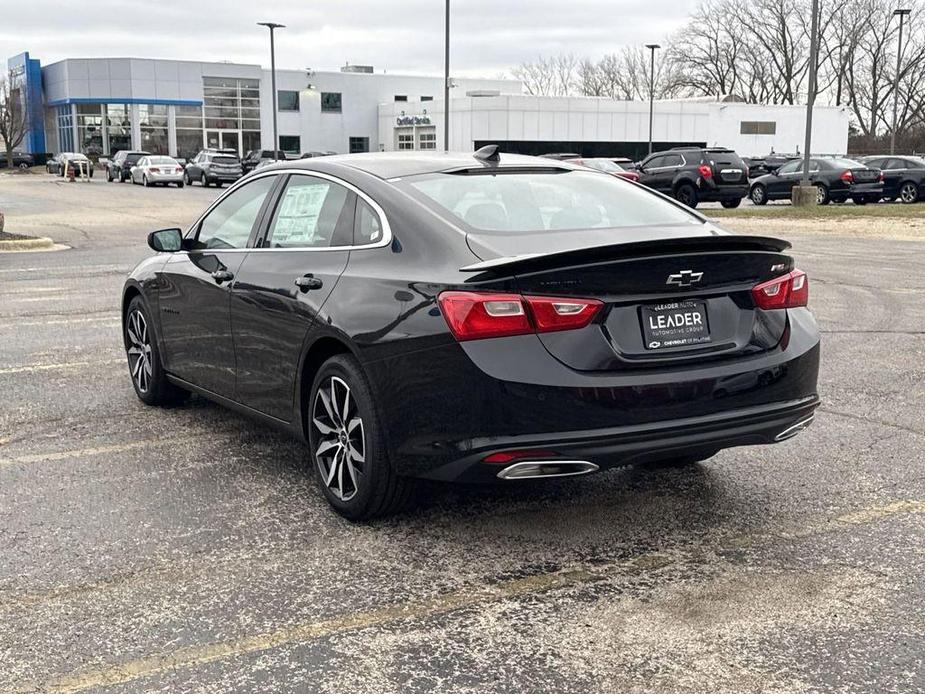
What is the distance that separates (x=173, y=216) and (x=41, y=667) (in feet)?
84.7

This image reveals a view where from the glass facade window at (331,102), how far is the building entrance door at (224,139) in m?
7.09

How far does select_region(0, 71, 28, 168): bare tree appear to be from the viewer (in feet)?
270

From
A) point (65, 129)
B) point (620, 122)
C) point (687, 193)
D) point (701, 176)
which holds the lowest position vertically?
point (687, 193)

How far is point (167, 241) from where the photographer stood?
6137 mm

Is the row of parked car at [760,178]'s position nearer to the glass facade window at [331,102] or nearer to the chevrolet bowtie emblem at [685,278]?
the chevrolet bowtie emblem at [685,278]

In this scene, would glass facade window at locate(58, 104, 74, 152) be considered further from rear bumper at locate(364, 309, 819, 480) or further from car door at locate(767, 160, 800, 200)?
rear bumper at locate(364, 309, 819, 480)

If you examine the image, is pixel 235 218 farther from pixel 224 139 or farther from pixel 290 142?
pixel 290 142

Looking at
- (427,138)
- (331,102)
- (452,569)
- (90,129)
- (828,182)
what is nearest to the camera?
(452,569)

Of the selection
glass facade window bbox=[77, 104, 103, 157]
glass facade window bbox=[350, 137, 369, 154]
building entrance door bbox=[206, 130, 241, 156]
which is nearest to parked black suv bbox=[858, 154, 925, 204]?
glass facade window bbox=[350, 137, 369, 154]

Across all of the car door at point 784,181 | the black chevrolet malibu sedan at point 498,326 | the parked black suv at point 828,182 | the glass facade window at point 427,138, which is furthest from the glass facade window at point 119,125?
the black chevrolet malibu sedan at point 498,326

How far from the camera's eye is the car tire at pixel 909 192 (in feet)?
111

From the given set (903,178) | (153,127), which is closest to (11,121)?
(153,127)

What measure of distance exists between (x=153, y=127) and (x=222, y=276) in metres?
79.2

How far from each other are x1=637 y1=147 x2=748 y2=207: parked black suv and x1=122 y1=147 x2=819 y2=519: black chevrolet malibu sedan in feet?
82.5
